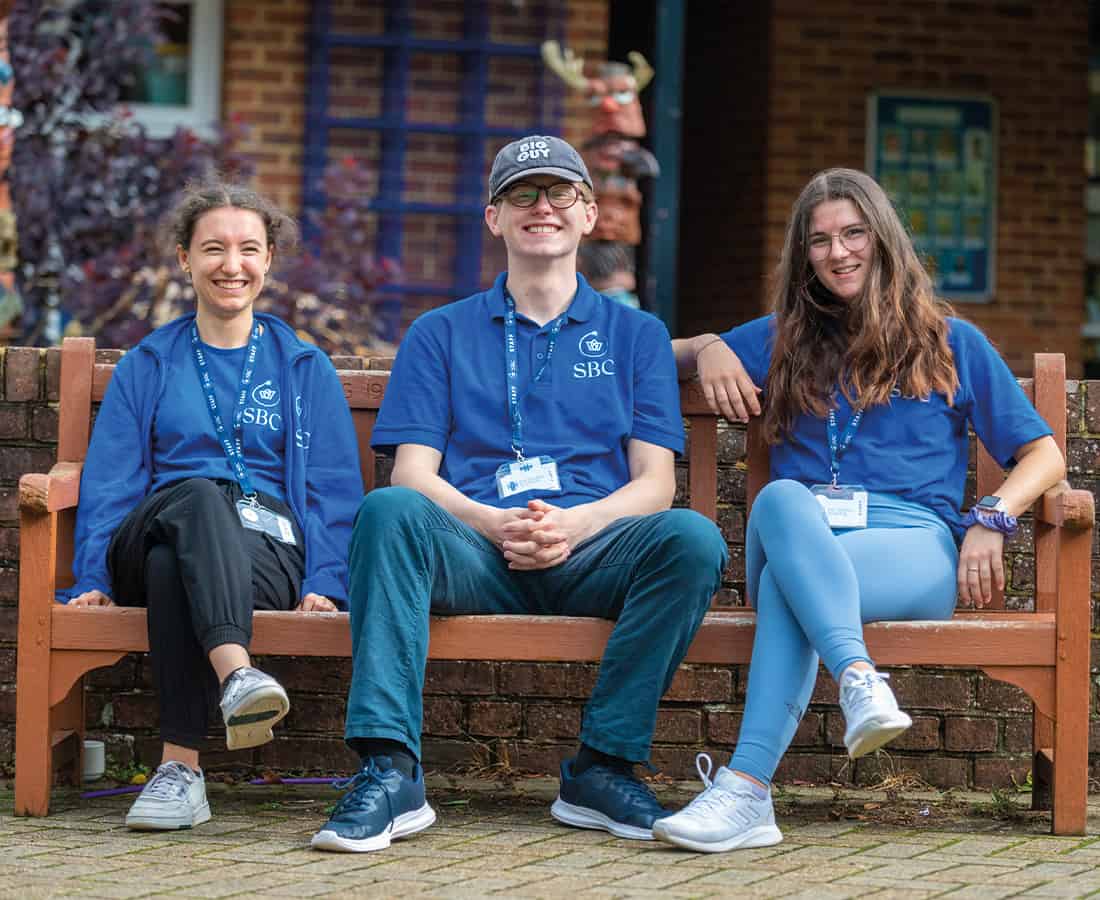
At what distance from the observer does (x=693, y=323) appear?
37.0 ft

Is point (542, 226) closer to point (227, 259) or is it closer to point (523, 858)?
point (227, 259)

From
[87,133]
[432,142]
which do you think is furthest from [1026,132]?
[87,133]

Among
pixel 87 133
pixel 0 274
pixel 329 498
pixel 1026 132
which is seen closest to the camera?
pixel 329 498

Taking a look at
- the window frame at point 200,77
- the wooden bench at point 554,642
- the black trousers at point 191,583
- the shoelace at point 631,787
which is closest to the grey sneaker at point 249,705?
the black trousers at point 191,583

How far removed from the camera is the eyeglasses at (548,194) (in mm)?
Answer: 4168

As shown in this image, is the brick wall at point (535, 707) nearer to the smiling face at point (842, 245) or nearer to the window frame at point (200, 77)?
the smiling face at point (842, 245)

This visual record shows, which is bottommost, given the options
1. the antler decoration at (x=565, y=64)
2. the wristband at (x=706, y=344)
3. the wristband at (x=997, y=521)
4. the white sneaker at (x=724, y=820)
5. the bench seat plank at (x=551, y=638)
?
the white sneaker at (x=724, y=820)

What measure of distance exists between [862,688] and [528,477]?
0.91 meters

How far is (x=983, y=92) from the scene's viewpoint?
395 inches

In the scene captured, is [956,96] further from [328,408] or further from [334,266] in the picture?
[328,408]

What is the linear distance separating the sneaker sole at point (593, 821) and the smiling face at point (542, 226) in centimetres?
123

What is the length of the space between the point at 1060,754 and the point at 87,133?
16.0 ft

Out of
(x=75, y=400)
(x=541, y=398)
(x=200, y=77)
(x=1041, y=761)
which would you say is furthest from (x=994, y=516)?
(x=200, y=77)

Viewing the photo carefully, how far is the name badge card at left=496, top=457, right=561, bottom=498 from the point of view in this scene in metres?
4.03
